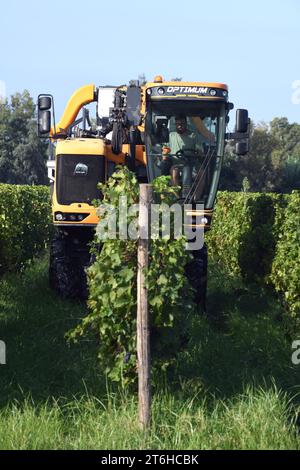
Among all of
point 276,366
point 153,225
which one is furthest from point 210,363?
point 153,225

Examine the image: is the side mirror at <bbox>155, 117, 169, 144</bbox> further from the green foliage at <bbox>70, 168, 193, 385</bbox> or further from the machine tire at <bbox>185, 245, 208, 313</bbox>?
the green foliage at <bbox>70, 168, 193, 385</bbox>

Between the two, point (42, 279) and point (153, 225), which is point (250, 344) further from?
point (42, 279)

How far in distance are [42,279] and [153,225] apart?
8335 mm

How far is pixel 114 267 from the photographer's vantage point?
8289 millimetres

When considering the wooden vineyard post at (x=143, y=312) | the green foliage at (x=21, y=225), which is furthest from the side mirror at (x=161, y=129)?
the wooden vineyard post at (x=143, y=312)

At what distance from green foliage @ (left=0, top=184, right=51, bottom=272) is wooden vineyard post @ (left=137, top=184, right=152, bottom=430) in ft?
26.2

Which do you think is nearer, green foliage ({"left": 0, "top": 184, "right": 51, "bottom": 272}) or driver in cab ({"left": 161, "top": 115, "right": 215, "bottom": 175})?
driver in cab ({"left": 161, "top": 115, "right": 215, "bottom": 175})

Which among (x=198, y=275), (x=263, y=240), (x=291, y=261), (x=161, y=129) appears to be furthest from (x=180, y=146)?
(x=263, y=240)

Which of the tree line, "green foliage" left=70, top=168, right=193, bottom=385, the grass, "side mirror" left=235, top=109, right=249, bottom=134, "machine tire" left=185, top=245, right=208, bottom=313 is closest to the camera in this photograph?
the grass

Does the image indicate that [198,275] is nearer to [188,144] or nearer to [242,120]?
[188,144]

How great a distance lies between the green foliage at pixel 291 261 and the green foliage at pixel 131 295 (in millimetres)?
3793

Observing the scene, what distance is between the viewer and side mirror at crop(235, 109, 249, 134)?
13406 mm

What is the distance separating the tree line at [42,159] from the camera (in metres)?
74.0

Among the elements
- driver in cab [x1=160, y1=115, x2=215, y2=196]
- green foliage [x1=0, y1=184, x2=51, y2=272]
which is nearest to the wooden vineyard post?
driver in cab [x1=160, y1=115, x2=215, y2=196]
